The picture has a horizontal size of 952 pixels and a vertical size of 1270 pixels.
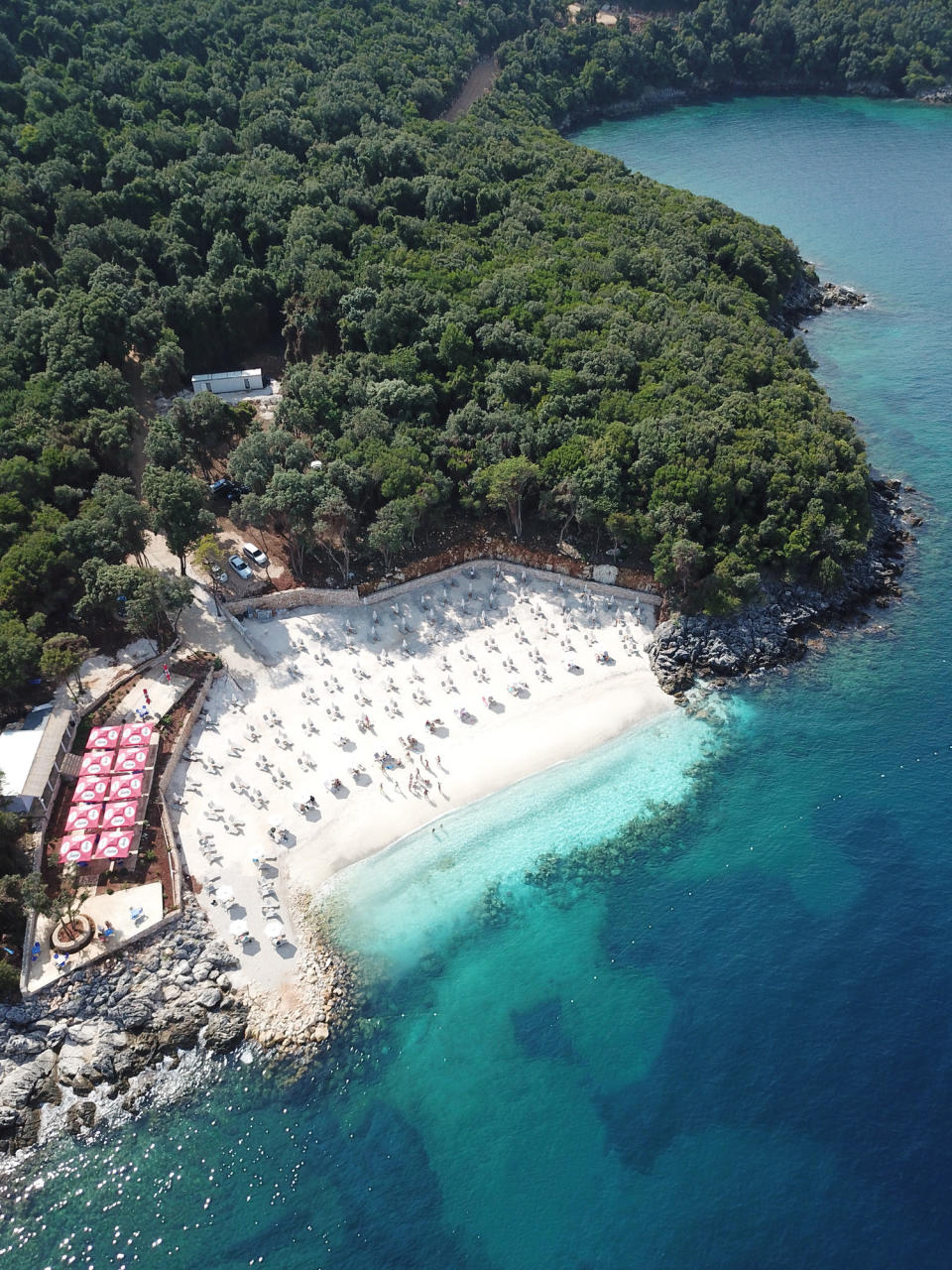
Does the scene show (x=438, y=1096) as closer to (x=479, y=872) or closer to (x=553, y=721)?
(x=479, y=872)

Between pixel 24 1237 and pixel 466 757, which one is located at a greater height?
pixel 466 757

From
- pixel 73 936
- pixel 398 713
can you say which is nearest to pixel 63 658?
pixel 73 936

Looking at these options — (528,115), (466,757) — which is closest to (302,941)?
(466,757)

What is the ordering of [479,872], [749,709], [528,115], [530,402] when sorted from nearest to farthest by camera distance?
[479,872], [749,709], [530,402], [528,115]

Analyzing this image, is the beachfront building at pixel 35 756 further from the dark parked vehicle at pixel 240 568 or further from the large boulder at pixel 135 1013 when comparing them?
the dark parked vehicle at pixel 240 568

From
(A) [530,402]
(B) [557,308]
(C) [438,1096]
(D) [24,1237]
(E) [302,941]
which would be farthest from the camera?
(B) [557,308]

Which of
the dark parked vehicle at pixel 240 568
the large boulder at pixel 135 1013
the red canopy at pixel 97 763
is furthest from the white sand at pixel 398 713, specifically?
the large boulder at pixel 135 1013
